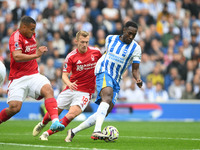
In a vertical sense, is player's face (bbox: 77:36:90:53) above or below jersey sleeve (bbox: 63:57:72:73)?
above

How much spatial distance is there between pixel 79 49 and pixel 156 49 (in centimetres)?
1093

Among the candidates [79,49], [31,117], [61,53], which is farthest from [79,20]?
[79,49]

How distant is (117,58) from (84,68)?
0.86 m

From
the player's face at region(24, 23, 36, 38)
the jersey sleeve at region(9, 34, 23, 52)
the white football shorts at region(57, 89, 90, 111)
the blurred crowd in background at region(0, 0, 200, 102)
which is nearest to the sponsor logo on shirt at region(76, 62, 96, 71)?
the white football shorts at region(57, 89, 90, 111)

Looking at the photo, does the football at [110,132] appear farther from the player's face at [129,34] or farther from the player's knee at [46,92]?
the player's face at [129,34]

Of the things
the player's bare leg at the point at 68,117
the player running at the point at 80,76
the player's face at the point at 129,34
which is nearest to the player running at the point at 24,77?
the player's bare leg at the point at 68,117

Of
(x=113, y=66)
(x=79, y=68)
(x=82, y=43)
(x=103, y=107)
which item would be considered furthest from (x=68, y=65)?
(x=103, y=107)

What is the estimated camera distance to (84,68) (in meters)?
9.85

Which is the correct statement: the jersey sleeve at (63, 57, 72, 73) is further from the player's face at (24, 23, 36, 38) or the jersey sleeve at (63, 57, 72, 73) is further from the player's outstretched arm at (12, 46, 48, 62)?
the player's outstretched arm at (12, 46, 48, 62)

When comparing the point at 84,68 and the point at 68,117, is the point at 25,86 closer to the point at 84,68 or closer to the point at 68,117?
the point at 68,117

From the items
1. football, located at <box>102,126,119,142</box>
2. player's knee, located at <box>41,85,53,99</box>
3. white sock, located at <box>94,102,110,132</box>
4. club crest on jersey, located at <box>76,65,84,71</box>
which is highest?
club crest on jersey, located at <box>76,65,84,71</box>

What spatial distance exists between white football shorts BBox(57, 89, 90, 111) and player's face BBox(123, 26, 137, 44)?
1.50 meters

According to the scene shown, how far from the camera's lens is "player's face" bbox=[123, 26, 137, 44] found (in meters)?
9.33

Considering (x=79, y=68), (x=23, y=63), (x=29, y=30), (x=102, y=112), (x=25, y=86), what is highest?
(x=29, y=30)
